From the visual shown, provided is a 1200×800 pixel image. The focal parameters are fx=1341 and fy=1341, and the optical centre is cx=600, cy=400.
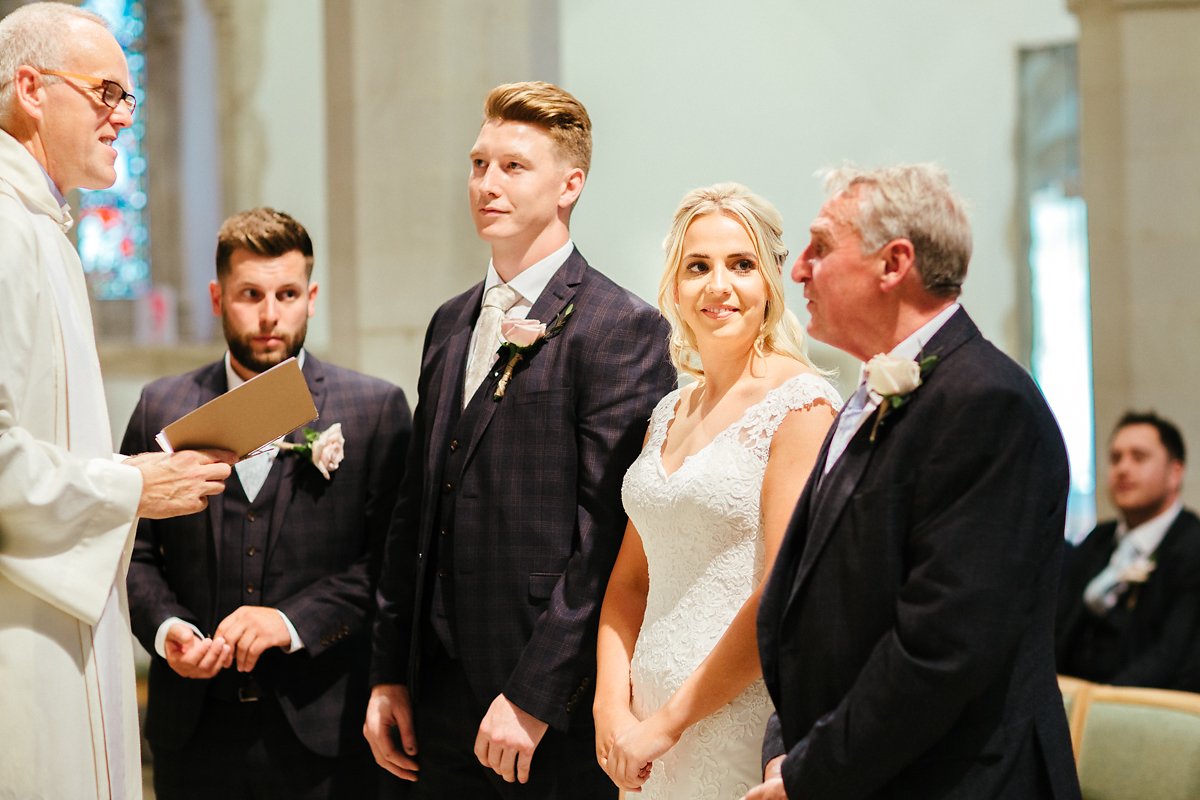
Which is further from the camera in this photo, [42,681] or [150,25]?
[150,25]

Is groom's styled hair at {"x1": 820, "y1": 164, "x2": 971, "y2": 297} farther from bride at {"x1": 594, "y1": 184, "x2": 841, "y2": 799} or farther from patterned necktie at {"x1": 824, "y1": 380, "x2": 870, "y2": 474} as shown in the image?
bride at {"x1": 594, "y1": 184, "x2": 841, "y2": 799}

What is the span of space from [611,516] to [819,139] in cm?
603

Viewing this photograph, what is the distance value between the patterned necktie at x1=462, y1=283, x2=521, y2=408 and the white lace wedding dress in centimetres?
58

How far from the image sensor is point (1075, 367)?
29.9 feet

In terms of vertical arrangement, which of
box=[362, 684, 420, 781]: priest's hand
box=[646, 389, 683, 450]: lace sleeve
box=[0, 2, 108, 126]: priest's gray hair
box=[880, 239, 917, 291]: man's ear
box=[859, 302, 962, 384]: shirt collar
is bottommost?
box=[362, 684, 420, 781]: priest's hand

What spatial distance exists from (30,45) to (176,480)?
0.97 meters

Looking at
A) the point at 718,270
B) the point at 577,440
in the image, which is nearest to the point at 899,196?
the point at 718,270

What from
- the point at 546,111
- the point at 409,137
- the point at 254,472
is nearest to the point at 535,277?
the point at 546,111

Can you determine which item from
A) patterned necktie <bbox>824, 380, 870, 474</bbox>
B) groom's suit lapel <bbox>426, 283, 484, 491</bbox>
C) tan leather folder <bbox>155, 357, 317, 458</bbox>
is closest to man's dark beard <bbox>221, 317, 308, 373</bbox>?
groom's suit lapel <bbox>426, 283, 484, 491</bbox>

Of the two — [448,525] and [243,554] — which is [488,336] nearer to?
[448,525]

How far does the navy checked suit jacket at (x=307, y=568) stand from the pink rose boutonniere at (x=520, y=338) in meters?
0.62

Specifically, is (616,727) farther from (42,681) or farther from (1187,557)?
(1187,557)

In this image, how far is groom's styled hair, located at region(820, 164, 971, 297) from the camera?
229 cm

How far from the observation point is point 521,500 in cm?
308
